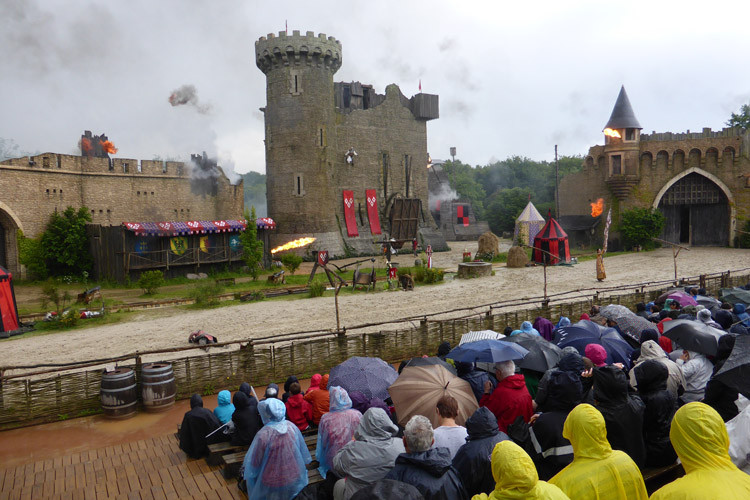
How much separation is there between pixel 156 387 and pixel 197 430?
2624mm

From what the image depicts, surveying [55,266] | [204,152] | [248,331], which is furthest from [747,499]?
[204,152]

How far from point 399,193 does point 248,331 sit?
2775 cm

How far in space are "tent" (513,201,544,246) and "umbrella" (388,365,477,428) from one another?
106 ft

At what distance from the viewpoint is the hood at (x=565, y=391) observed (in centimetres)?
504

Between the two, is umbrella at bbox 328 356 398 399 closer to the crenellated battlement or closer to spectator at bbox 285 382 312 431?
spectator at bbox 285 382 312 431

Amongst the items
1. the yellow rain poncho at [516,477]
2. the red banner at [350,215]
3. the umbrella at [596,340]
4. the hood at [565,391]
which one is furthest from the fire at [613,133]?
the yellow rain poncho at [516,477]

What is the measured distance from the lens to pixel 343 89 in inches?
1599

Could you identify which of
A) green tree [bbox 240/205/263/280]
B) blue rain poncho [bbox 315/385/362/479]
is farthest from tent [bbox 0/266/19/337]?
blue rain poncho [bbox 315/385/362/479]

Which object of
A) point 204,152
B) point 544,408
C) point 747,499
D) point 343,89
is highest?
point 343,89

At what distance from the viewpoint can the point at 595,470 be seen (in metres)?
3.67

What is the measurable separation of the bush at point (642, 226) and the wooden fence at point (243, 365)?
22760 millimetres

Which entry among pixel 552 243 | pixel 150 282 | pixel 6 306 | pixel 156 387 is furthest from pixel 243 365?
pixel 552 243

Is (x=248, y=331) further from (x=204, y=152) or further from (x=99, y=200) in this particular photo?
(x=204, y=152)

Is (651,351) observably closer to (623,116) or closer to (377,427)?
(377,427)
